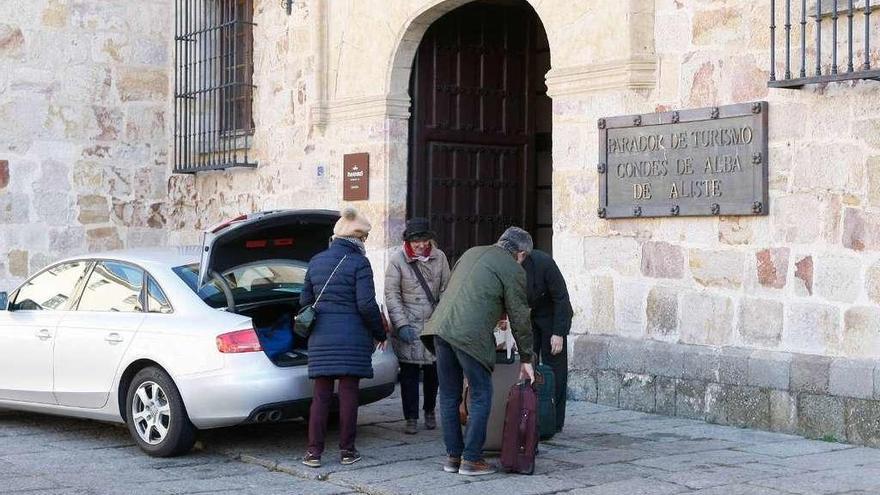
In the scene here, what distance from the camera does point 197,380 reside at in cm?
844

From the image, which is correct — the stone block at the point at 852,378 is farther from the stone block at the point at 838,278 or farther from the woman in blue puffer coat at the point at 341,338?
the woman in blue puffer coat at the point at 341,338

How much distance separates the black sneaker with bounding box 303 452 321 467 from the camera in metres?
8.23

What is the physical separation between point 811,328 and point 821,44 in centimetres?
193

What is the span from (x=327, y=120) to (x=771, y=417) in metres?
6.05

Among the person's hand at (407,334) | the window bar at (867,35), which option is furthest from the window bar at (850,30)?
the person's hand at (407,334)

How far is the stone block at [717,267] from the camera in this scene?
9742mm

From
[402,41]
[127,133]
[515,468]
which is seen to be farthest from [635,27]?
[127,133]

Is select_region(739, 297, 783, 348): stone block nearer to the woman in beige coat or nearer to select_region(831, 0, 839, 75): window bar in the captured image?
select_region(831, 0, 839, 75): window bar

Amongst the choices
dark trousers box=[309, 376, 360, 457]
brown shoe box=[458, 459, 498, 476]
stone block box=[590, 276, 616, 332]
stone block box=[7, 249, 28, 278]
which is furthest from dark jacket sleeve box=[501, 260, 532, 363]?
stone block box=[7, 249, 28, 278]

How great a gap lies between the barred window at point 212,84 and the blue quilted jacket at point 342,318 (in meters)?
6.69

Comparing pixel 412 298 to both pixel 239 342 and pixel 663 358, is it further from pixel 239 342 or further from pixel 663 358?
pixel 663 358

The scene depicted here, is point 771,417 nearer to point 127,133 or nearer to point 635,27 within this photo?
point 635,27

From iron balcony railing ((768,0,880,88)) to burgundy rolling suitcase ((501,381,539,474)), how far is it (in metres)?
2.92

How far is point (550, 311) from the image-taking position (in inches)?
366
